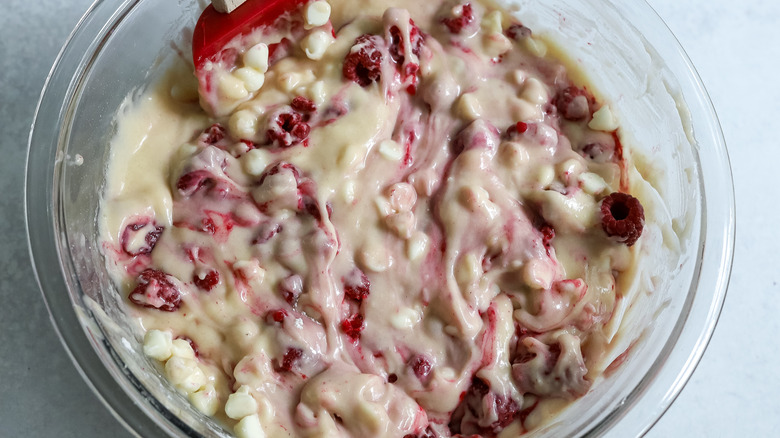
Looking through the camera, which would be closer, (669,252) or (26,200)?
(26,200)

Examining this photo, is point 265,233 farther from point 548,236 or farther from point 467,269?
point 548,236

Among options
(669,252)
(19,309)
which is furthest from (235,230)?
(669,252)

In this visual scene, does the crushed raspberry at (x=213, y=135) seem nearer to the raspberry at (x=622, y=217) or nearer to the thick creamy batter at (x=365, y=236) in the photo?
the thick creamy batter at (x=365, y=236)

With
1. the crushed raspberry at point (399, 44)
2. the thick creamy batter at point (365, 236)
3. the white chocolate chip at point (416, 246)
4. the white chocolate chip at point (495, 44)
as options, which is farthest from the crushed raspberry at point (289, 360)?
the white chocolate chip at point (495, 44)

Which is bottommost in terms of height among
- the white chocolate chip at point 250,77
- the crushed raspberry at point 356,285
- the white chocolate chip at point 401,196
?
the crushed raspberry at point 356,285

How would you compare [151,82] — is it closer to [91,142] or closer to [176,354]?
[91,142]
